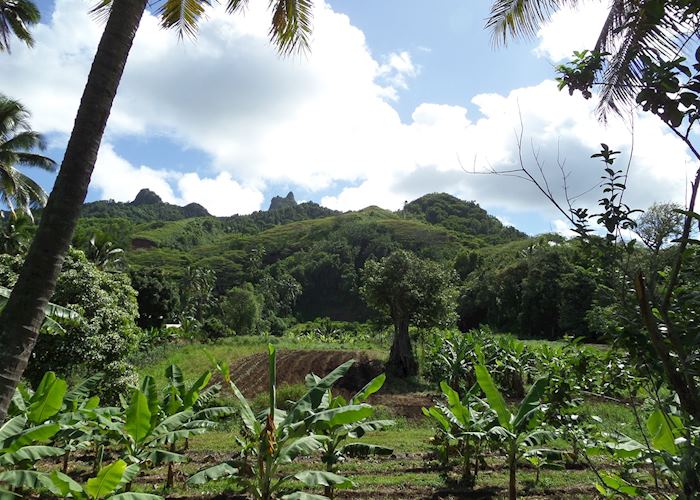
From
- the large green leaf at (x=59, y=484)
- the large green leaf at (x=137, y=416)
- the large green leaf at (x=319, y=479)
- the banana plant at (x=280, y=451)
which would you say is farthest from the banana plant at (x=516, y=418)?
the large green leaf at (x=59, y=484)

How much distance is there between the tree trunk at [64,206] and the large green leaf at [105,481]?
996mm

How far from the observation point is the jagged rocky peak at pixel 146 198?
500ft

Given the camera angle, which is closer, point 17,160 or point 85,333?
point 85,333

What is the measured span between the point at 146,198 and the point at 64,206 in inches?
6457

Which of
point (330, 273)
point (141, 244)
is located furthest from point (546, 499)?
point (141, 244)

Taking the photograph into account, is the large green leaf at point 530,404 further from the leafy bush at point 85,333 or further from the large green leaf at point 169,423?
the leafy bush at point 85,333

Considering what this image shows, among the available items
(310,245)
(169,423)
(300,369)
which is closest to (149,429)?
(169,423)

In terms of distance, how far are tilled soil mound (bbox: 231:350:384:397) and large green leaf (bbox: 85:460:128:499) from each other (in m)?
13.6

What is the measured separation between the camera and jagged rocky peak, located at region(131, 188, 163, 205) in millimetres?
152375

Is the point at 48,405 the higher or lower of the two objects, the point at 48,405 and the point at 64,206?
the lower

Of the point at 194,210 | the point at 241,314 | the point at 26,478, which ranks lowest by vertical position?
the point at 26,478

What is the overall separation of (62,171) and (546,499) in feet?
22.5

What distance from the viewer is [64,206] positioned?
342cm

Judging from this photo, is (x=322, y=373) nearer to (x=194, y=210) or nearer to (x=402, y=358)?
(x=402, y=358)
